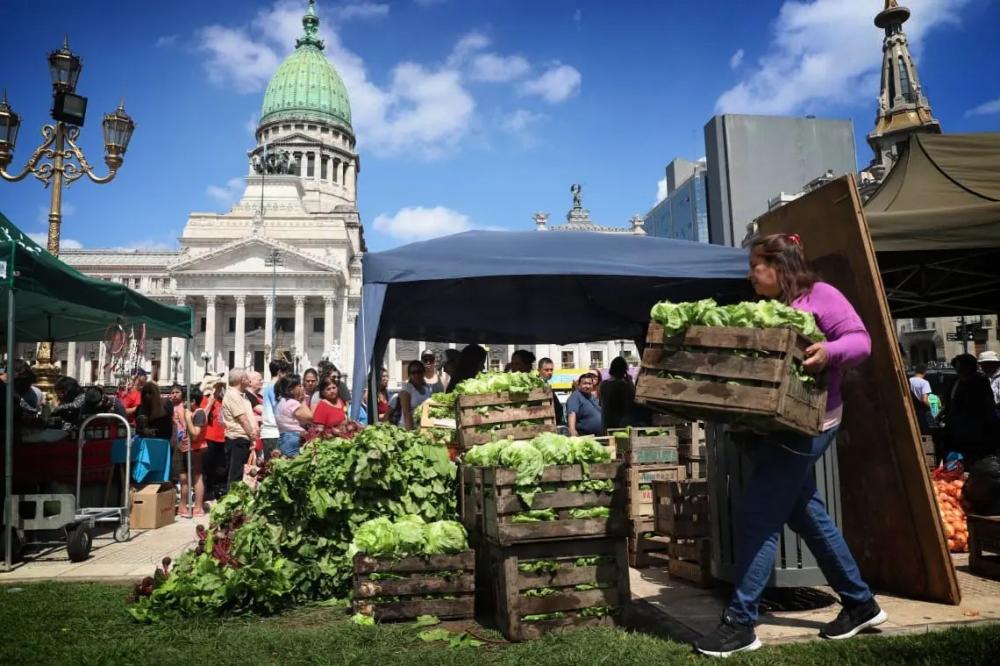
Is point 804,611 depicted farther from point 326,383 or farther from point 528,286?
point 326,383

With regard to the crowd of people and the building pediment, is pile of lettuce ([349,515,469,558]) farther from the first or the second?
the building pediment

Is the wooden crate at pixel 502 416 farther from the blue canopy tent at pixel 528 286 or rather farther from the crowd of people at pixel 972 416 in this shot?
the crowd of people at pixel 972 416

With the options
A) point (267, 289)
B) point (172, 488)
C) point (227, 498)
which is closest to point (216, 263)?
point (267, 289)

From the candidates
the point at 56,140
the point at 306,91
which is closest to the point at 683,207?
the point at 306,91

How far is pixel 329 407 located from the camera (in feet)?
25.5

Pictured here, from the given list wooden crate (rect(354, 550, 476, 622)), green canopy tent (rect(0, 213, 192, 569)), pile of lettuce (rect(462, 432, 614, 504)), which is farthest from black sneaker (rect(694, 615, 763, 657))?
green canopy tent (rect(0, 213, 192, 569))

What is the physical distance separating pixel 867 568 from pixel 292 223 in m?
78.4

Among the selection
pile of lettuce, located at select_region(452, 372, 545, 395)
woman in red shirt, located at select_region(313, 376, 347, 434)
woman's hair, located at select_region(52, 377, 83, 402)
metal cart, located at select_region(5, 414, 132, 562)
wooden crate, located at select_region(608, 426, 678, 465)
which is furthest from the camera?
woman's hair, located at select_region(52, 377, 83, 402)

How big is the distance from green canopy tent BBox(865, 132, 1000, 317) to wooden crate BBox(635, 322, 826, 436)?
3.16 m

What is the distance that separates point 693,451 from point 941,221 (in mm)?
3022

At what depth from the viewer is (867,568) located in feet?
15.6

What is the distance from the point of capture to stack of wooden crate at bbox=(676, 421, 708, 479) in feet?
22.4

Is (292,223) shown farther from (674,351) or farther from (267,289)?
(674,351)

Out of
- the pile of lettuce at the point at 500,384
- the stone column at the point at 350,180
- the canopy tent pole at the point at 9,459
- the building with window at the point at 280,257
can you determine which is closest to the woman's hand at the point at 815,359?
the pile of lettuce at the point at 500,384
